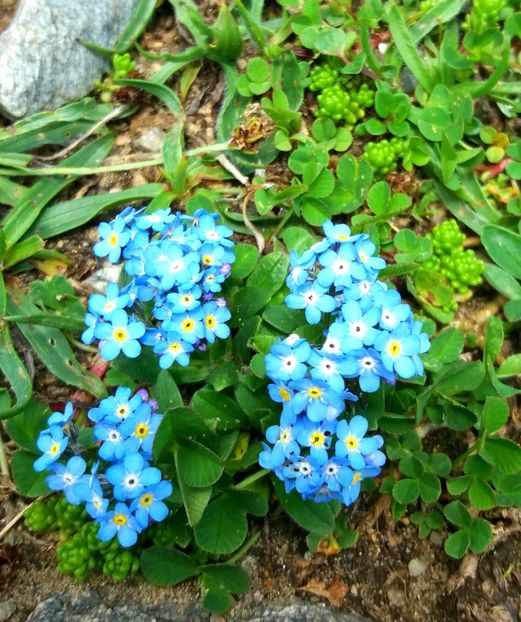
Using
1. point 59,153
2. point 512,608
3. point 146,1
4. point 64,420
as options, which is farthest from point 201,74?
point 512,608

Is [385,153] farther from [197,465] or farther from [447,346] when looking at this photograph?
[197,465]

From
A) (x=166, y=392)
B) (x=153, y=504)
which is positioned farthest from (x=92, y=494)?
(x=166, y=392)

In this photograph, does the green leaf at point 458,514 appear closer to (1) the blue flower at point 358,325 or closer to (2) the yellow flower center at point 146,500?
(1) the blue flower at point 358,325

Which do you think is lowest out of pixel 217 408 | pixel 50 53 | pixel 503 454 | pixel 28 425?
pixel 503 454

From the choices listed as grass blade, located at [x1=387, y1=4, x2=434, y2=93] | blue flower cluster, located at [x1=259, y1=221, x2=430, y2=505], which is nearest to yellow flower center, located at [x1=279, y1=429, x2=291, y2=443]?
blue flower cluster, located at [x1=259, y1=221, x2=430, y2=505]

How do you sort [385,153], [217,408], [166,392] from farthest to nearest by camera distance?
[385,153]
[217,408]
[166,392]

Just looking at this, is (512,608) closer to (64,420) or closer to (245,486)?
(245,486)
